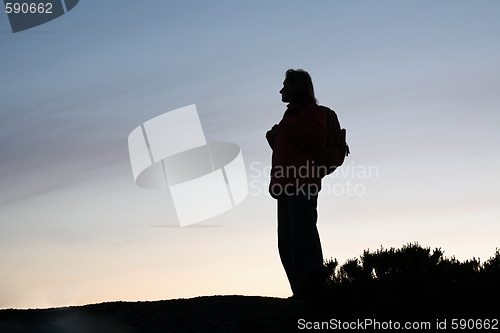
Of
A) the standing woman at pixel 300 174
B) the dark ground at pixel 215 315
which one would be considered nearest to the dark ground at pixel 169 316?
the dark ground at pixel 215 315

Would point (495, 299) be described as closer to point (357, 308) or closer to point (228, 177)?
point (357, 308)

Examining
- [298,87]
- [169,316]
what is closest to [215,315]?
[169,316]

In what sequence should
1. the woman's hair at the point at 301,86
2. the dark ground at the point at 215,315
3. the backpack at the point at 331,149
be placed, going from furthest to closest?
the woman's hair at the point at 301,86
the backpack at the point at 331,149
the dark ground at the point at 215,315

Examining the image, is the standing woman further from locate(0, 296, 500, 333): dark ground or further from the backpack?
locate(0, 296, 500, 333): dark ground

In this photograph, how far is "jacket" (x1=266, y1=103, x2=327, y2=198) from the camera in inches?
311

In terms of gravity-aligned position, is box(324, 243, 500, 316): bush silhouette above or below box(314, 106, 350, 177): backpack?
below

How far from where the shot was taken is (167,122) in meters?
10.3

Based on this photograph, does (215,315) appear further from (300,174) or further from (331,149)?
(331,149)

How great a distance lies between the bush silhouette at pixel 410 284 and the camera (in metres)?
6.76

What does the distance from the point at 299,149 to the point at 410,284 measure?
2.07 m

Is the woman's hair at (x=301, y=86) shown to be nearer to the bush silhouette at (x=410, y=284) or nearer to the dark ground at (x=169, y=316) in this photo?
the bush silhouette at (x=410, y=284)

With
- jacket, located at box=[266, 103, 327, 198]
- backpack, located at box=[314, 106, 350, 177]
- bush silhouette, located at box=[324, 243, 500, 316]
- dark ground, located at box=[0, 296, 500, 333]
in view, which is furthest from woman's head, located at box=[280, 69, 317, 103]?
dark ground, located at box=[0, 296, 500, 333]

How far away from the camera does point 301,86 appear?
822 centimetres

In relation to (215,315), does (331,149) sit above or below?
above
